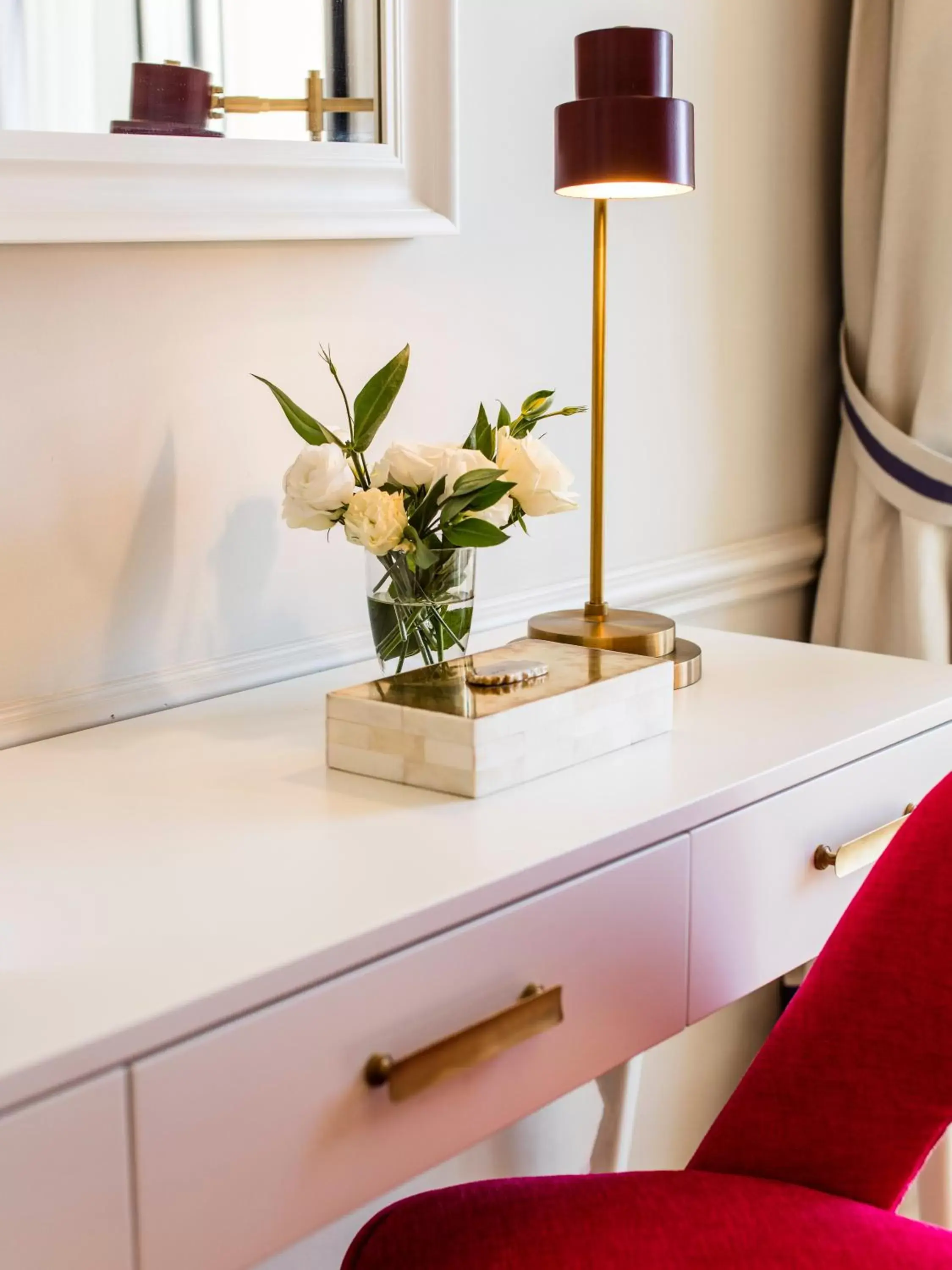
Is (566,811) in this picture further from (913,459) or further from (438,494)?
(913,459)

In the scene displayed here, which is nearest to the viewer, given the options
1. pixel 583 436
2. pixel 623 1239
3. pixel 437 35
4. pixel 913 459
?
pixel 623 1239

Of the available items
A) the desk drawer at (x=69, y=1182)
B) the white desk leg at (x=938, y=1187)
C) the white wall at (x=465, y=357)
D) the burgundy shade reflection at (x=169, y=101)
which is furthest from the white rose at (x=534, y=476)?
the white desk leg at (x=938, y=1187)

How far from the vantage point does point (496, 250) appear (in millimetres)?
1390

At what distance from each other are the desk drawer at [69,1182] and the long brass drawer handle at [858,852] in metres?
0.59

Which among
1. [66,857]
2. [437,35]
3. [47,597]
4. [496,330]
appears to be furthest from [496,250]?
[66,857]

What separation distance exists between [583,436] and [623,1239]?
2.91 ft

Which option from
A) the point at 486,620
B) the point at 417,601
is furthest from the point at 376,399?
the point at 486,620

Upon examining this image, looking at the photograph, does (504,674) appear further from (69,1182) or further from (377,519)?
(69,1182)

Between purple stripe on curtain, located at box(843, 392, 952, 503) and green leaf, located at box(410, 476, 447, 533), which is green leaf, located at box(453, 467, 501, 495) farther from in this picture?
purple stripe on curtain, located at box(843, 392, 952, 503)

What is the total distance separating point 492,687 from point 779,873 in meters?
0.25

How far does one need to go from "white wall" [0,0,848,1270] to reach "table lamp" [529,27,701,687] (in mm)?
171

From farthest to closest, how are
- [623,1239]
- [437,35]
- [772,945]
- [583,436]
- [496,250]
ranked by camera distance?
[583,436] < [496,250] < [437,35] < [772,945] < [623,1239]

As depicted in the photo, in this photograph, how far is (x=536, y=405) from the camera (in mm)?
1165

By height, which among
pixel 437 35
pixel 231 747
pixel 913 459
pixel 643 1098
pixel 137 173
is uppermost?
pixel 437 35
